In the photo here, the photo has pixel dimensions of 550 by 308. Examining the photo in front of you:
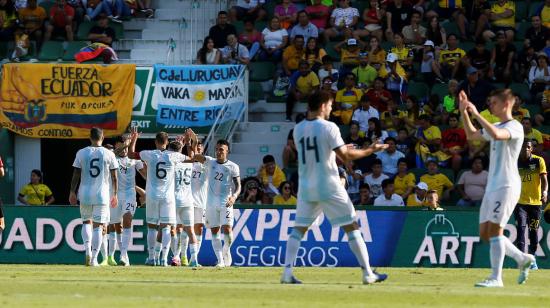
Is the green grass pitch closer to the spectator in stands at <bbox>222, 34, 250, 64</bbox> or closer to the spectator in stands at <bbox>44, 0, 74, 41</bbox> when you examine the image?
the spectator in stands at <bbox>222, 34, 250, 64</bbox>


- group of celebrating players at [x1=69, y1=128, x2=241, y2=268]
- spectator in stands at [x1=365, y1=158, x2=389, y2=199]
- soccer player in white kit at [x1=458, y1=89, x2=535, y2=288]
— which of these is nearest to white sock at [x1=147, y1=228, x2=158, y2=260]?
group of celebrating players at [x1=69, y1=128, x2=241, y2=268]

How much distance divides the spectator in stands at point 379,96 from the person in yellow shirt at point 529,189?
650 centimetres

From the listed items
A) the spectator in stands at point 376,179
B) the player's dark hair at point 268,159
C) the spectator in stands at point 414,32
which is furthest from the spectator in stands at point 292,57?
the spectator in stands at point 376,179

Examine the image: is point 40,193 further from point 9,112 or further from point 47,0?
point 47,0

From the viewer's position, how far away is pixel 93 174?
69.2 ft

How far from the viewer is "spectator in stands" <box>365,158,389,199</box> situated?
26922 millimetres

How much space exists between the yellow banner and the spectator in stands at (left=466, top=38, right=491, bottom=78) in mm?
7569

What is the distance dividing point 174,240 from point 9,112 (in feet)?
28.8

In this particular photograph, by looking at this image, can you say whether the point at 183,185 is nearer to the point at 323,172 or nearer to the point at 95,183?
the point at 95,183

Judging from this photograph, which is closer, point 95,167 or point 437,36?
point 95,167

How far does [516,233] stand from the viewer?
24562 mm

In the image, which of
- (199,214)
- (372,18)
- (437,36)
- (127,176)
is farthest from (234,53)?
(199,214)

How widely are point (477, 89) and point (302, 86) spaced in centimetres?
392

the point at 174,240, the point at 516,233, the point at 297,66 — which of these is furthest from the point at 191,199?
the point at 297,66
